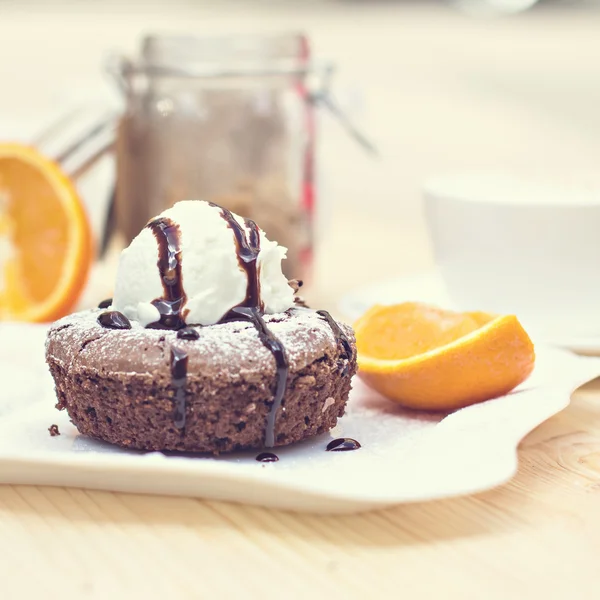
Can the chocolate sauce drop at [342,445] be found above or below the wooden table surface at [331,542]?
below

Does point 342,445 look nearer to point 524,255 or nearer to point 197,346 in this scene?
point 197,346

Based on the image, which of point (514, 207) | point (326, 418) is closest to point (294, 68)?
point (514, 207)

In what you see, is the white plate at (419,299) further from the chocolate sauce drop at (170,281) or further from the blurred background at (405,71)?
the blurred background at (405,71)

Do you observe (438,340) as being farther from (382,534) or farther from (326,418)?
(382,534)

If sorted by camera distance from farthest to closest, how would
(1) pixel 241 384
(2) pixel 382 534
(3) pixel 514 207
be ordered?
1. (3) pixel 514 207
2. (1) pixel 241 384
3. (2) pixel 382 534

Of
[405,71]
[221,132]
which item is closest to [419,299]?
[221,132]

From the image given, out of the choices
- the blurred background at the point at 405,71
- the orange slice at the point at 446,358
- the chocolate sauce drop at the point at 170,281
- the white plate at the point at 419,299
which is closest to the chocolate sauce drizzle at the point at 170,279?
the chocolate sauce drop at the point at 170,281

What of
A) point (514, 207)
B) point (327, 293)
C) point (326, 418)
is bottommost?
point (327, 293)

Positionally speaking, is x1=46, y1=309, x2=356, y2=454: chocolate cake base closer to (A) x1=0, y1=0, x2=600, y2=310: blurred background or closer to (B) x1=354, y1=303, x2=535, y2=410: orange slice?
(B) x1=354, y1=303, x2=535, y2=410: orange slice
